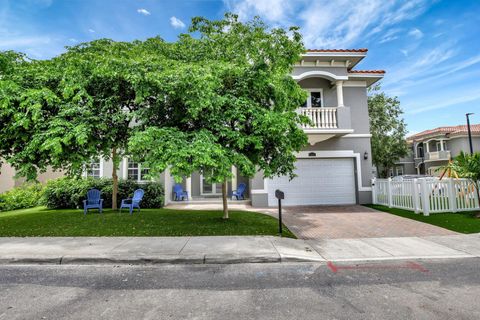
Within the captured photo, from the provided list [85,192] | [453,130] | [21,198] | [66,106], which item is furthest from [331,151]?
[453,130]

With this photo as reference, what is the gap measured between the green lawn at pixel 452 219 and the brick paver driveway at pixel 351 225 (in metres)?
0.43

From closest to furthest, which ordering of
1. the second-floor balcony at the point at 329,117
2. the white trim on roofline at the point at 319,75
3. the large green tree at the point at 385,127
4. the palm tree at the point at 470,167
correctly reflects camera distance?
the palm tree at the point at 470,167 → the second-floor balcony at the point at 329,117 → the white trim on roofline at the point at 319,75 → the large green tree at the point at 385,127

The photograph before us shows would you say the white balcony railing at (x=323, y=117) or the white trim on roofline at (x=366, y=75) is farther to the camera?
the white trim on roofline at (x=366, y=75)

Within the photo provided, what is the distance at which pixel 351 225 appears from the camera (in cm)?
819

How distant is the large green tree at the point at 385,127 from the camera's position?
19489mm

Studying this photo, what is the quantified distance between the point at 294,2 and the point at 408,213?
31.8 ft

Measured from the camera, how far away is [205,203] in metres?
13.4

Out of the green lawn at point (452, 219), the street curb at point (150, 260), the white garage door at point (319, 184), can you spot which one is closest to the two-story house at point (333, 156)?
the white garage door at point (319, 184)

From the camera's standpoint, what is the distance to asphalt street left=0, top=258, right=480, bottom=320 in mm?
3027

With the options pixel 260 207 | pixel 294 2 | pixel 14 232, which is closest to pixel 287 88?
pixel 294 2

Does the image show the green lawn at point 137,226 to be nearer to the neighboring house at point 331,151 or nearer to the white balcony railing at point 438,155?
the neighboring house at point 331,151

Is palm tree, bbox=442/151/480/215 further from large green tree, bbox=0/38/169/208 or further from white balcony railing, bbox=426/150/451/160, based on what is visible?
white balcony railing, bbox=426/150/451/160

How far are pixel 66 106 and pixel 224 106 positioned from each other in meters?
4.01

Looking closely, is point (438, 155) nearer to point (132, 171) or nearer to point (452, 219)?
point (452, 219)
